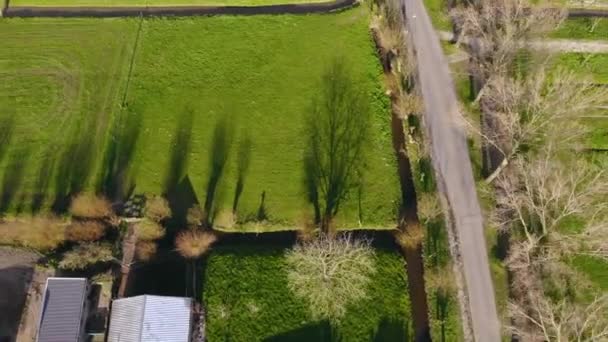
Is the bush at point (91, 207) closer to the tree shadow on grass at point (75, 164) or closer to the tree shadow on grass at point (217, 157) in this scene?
the tree shadow on grass at point (75, 164)

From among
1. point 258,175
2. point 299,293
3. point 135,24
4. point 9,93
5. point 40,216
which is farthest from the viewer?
point 135,24

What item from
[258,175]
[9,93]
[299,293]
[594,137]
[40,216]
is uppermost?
[9,93]

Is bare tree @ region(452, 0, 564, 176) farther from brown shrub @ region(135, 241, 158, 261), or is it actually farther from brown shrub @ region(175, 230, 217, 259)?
A: brown shrub @ region(135, 241, 158, 261)

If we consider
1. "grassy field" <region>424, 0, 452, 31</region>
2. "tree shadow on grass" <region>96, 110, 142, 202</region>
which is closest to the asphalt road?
"grassy field" <region>424, 0, 452, 31</region>

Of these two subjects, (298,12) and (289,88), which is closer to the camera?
(289,88)

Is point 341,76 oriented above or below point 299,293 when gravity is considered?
above

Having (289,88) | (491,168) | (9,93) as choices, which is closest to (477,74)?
(491,168)

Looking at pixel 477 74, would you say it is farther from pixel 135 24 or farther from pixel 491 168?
pixel 135 24
